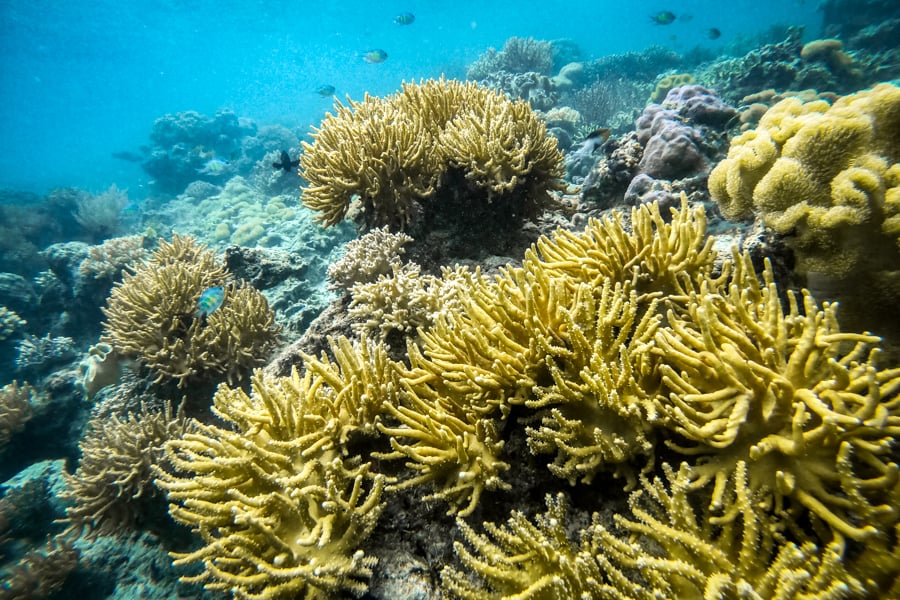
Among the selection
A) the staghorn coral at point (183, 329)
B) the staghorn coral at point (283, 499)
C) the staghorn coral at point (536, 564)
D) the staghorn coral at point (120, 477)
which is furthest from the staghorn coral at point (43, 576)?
the staghorn coral at point (536, 564)

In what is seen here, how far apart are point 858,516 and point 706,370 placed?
2.04ft

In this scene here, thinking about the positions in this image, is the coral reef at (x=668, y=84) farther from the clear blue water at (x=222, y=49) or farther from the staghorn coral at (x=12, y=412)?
the clear blue water at (x=222, y=49)

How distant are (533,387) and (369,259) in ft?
8.83

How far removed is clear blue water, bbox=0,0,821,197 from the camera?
177 feet

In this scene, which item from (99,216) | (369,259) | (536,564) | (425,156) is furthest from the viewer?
(99,216)

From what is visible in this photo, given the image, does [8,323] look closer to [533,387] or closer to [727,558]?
[533,387]

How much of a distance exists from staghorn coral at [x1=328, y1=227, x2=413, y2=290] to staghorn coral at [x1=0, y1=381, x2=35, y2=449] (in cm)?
771

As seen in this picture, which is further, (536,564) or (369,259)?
(369,259)

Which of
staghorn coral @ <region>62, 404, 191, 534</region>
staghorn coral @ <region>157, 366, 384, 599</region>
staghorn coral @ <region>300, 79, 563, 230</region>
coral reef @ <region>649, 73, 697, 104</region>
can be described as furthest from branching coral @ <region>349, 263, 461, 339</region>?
coral reef @ <region>649, 73, 697, 104</region>

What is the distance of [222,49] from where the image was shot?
299 feet

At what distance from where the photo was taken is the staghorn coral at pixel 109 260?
9070 millimetres

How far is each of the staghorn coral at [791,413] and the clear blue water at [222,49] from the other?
44874mm

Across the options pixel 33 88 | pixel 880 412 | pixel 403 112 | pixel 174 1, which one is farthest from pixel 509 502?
pixel 33 88

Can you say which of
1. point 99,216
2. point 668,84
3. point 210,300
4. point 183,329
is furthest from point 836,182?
point 99,216
